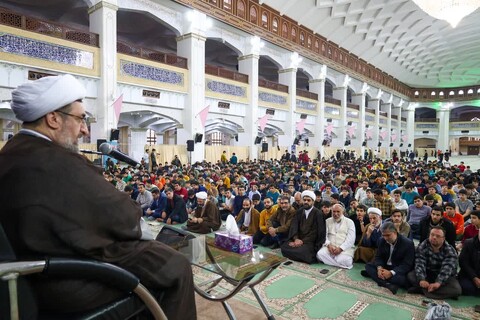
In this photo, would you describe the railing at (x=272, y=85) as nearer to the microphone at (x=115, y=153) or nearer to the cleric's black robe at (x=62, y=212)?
the microphone at (x=115, y=153)

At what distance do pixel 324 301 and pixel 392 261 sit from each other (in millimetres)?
862

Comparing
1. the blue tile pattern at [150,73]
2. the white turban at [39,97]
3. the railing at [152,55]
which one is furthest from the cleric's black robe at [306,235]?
the railing at [152,55]

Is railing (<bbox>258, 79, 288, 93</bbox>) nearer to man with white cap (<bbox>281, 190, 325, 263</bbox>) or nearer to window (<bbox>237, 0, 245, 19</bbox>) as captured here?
window (<bbox>237, 0, 245, 19</bbox>)

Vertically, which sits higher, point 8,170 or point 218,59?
point 218,59

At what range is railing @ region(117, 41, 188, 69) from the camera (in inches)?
366

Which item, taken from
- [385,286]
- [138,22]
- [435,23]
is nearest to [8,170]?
[385,286]

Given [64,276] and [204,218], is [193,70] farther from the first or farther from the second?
[64,276]

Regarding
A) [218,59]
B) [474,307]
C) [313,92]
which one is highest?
[218,59]

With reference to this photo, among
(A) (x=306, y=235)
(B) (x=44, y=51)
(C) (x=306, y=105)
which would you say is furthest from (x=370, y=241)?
(C) (x=306, y=105)

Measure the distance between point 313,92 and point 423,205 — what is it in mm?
12798

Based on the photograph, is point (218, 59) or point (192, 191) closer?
point (192, 191)

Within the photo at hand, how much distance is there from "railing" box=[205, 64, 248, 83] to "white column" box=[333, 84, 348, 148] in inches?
318

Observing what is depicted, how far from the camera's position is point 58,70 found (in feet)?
25.5

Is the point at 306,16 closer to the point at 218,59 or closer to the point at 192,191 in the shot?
the point at 218,59
